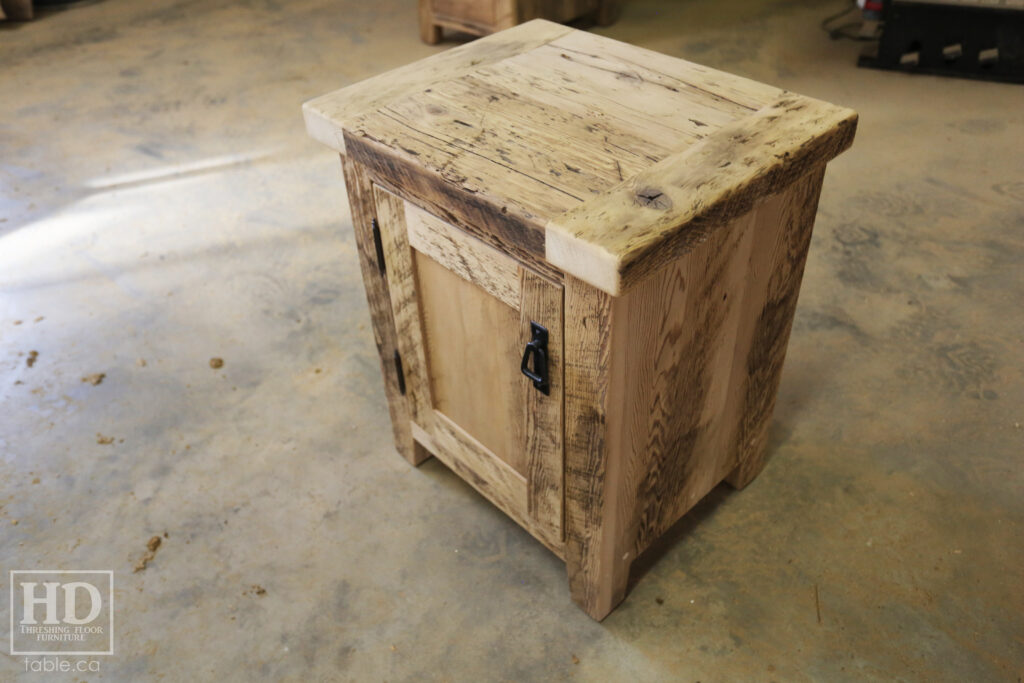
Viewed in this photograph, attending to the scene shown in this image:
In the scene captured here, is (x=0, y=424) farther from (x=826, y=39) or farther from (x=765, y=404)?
(x=826, y=39)

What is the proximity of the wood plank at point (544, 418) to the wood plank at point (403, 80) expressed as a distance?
0.41 m

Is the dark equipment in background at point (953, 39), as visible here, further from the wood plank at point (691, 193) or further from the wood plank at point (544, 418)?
the wood plank at point (544, 418)

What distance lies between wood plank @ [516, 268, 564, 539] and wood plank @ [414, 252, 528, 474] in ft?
0.09

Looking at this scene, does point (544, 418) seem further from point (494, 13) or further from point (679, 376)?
point (494, 13)

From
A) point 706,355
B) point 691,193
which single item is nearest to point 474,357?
point 706,355

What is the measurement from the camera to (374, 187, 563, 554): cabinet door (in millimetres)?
1146

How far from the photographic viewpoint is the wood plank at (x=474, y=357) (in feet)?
4.04

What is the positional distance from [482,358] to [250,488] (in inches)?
27.9

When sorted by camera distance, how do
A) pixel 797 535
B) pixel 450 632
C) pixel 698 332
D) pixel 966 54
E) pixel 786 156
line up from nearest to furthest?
pixel 786 156 < pixel 698 332 < pixel 450 632 < pixel 797 535 < pixel 966 54

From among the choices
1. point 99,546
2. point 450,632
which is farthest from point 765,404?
point 99,546

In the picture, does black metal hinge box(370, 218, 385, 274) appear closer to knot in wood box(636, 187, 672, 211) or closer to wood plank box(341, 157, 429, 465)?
wood plank box(341, 157, 429, 465)

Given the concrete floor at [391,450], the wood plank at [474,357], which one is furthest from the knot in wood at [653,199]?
the concrete floor at [391,450]

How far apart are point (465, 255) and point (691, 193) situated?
0.34 metres

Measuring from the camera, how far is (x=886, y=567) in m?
1.50
